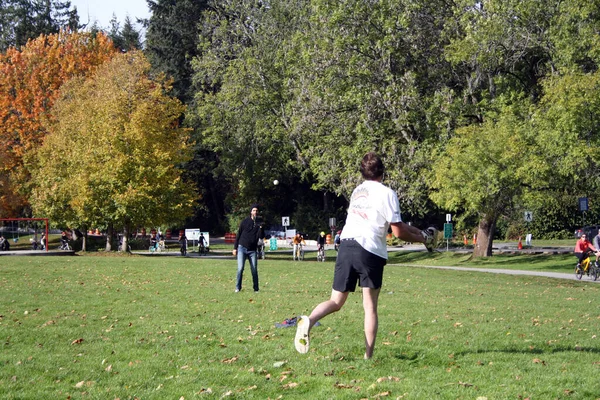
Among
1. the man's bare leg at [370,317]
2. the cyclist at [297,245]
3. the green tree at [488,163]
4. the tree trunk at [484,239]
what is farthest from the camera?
the cyclist at [297,245]

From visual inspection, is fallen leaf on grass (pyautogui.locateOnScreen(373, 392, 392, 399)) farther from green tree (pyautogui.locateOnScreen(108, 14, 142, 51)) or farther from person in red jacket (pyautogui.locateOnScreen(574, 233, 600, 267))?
green tree (pyautogui.locateOnScreen(108, 14, 142, 51))

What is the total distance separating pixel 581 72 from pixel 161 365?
2713 centimetres

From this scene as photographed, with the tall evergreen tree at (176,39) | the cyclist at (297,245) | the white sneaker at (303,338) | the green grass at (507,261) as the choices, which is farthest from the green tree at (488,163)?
the tall evergreen tree at (176,39)

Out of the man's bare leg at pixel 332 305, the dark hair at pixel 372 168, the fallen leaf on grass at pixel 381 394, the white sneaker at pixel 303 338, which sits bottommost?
the fallen leaf on grass at pixel 381 394

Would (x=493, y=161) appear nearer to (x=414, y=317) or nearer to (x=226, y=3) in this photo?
(x=414, y=317)

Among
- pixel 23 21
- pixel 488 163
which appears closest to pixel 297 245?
pixel 488 163

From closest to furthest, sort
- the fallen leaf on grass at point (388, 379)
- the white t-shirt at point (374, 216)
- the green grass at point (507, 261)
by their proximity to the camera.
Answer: the fallen leaf on grass at point (388, 379) < the white t-shirt at point (374, 216) < the green grass at point (507, 261)

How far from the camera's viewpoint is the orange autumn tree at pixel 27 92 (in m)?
56.0

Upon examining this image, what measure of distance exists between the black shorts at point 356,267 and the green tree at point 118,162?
34.0 metres

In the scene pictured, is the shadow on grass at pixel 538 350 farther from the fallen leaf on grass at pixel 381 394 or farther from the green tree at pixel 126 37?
the green tree at pixel 126 37

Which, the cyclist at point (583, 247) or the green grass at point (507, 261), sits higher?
the cyclist at point (583, 247)

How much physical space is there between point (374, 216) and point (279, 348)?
6.80ft

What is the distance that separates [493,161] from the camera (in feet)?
105

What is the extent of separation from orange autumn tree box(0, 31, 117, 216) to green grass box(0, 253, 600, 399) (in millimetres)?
43588
